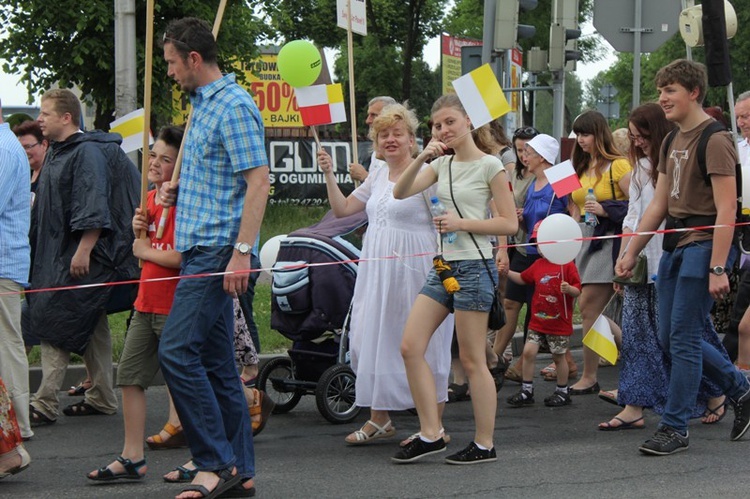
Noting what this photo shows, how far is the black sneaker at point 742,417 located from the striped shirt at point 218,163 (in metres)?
2.95

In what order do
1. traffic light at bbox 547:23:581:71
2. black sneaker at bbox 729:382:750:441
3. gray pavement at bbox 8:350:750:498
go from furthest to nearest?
traffic light at bbox 547:23:581:71, black sneaker at bbox 729:382:750:441, gray pavement at bbox 8:350:750:498

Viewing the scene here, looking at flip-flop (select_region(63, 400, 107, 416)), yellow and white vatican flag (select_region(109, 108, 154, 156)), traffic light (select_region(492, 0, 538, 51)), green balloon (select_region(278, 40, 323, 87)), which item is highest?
traffic light (select_region(492, 0, 538, 51))

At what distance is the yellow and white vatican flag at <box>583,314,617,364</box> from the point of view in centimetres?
720

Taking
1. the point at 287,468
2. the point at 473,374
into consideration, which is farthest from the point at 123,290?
the point at 473,374

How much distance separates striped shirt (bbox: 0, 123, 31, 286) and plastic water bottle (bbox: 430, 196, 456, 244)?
2093 mm

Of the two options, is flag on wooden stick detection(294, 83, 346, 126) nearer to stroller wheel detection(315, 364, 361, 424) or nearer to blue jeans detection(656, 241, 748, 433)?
stroller wheel detection(315, 364, 361, 424)

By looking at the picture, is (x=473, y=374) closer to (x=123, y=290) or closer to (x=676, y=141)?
(x=676, y=141)

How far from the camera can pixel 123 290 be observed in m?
7.87

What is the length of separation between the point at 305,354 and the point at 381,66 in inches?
1333

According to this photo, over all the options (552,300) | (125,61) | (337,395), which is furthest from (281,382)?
(125,61)

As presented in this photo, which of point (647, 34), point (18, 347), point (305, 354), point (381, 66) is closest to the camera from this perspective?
point (18, 347)

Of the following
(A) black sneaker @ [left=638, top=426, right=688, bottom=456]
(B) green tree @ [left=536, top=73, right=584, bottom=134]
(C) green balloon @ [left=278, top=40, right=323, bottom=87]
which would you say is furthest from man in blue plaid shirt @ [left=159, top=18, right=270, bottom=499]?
(B) green tree @ [left=536, top=73, right=584, bottom=134]

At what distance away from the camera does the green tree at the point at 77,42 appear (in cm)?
1909

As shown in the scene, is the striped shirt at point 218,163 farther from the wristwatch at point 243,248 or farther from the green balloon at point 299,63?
the green balloon at point 299,63
